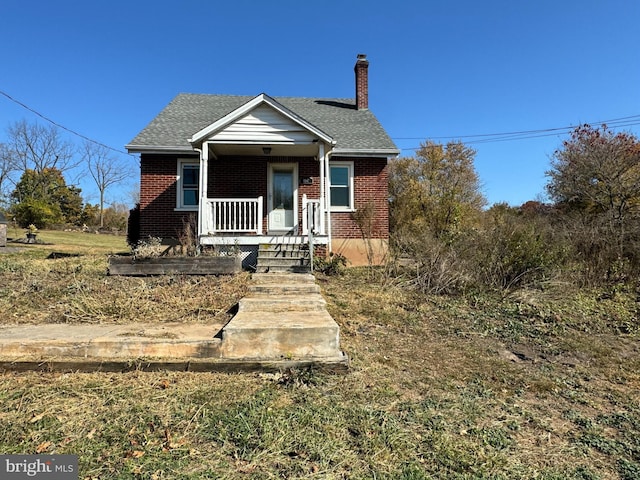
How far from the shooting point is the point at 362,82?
564 inches

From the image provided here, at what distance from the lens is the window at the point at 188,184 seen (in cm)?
1144

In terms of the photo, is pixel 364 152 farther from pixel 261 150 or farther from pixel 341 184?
pixel 261 150

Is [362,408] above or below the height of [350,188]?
below

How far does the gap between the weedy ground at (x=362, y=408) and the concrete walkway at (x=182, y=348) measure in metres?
0.16

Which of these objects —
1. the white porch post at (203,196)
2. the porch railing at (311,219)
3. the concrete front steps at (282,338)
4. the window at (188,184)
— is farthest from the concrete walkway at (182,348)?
the window at (188,184)

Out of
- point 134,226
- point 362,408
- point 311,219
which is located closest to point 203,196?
point 311,219

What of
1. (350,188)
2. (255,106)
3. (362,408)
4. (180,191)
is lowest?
(362,408)

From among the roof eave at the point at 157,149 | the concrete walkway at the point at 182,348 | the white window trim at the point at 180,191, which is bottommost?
the concrete walkway at the point at 182,348

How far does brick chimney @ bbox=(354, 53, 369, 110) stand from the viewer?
13.9m

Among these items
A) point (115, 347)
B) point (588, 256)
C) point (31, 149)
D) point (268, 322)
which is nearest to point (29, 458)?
point (115, 347)

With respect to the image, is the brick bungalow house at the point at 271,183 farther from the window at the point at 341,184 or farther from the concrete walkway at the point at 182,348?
the concrete walkway at the point at 182,348

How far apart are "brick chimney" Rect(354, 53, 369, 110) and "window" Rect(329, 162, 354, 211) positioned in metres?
4.01

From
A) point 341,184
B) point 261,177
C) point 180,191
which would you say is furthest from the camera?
point 341,184

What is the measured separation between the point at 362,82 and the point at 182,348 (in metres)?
13.1
